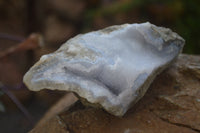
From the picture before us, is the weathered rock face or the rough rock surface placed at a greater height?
the weathered rock face

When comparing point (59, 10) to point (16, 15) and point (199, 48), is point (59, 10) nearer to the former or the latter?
point (16, 15)

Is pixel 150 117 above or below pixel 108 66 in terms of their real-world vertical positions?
below

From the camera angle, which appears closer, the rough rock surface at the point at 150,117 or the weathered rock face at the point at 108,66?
the weathered rock face at the point at 108,66

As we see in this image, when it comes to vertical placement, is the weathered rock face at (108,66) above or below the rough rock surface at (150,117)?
above

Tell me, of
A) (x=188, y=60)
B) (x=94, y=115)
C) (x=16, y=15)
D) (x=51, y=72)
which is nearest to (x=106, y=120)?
(x=94, y=115)
